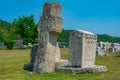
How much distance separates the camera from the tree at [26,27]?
6356 cm

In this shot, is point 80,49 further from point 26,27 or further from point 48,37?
point 26,27

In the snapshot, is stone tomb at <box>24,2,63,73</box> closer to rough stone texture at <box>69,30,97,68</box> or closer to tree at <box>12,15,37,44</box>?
rough stone texture at <box>69,30,97,68</box>

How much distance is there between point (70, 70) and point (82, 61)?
100 cm

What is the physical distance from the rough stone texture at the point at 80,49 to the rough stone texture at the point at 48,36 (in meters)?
1.25

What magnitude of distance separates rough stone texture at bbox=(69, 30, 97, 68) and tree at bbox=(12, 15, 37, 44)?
47.8 m

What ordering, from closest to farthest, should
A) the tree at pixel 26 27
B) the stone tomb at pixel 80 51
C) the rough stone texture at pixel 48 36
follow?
1. the rough stone texture at pixel 48 36
2. the stone tomb at pixel 80 51
3. the tree at pixel 26 27

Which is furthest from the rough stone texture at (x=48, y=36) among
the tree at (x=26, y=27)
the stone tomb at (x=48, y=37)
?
the tree at (x=26, y=27)

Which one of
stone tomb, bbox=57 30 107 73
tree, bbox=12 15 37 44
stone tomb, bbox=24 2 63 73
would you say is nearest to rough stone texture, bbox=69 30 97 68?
stone tomb, bbox=57 30 107 73

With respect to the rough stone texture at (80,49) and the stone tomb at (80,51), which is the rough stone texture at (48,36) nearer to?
the stone tomb at (80,51)

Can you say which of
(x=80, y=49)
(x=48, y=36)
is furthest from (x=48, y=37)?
(x=80, y=49)

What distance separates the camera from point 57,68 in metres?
14.7

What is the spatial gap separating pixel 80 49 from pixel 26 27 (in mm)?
51967

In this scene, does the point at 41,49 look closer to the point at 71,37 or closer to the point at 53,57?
the point at 53,57

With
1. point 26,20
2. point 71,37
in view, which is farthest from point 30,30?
point 71,37
